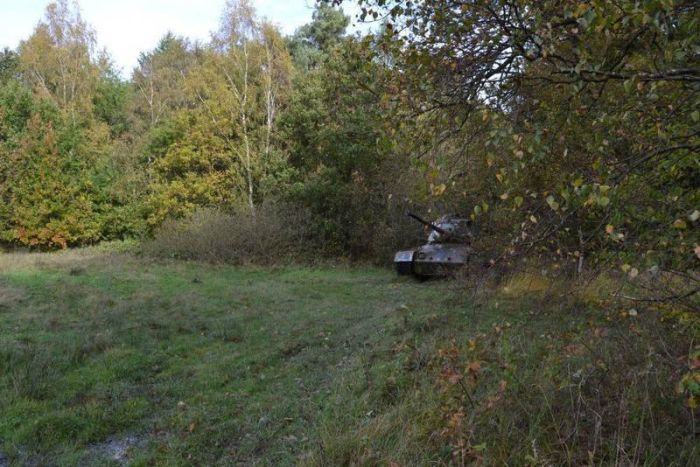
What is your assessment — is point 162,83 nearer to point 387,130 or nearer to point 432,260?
point 432,260

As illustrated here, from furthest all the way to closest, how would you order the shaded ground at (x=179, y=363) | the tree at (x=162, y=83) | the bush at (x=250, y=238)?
the tree at (x=162, y=83), the bush at (x=250, y=238), the shaded ground at (x=179, y=363)

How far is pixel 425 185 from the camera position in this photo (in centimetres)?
370

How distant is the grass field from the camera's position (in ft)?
11.9

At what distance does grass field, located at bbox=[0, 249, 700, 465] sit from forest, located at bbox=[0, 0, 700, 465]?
0.14 feet

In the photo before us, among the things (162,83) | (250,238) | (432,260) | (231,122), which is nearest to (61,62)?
(162,83)

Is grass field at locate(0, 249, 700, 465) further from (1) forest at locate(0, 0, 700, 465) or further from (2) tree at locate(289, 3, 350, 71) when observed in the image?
(2) tree at locate(289, 3, 350, 71)

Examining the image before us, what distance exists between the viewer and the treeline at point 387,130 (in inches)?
122

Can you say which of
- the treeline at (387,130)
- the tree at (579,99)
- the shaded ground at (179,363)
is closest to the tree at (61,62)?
the treeline at (387,130)

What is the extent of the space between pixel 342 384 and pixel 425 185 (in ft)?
8.82

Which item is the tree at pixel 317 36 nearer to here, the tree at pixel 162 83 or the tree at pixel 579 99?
the tree at pixel 162 83

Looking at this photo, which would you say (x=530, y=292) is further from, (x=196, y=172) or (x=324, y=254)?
(x=196, y=172)

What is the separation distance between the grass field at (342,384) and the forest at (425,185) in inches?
1.6

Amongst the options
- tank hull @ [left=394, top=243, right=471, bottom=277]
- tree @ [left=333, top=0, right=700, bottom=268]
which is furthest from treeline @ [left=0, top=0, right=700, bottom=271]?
tank hull @ [left=394, top=243, right=471, bottom=277]

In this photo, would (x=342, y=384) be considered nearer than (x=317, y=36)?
Yes
